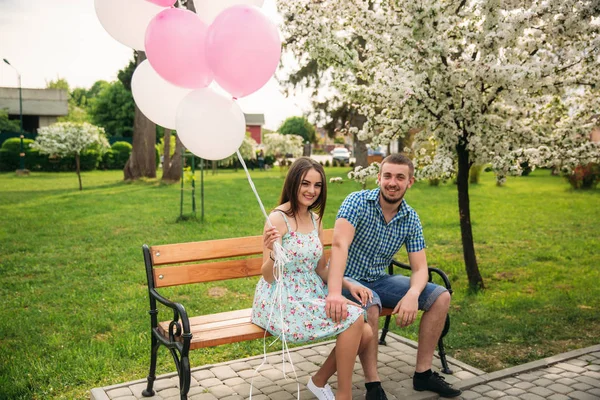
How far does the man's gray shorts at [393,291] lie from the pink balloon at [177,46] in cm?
179

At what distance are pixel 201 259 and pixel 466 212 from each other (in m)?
3.53

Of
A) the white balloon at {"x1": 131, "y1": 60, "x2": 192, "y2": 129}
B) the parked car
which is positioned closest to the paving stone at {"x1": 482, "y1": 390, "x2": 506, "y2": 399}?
the white balloon at {"x1": 131, "y1": 60, "x2": 192, "y2": 129}

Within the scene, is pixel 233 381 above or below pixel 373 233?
below

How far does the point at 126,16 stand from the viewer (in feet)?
11.0

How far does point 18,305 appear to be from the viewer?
581 centimetres

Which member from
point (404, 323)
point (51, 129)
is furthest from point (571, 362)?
point (51, 129)

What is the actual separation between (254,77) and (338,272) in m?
1.36

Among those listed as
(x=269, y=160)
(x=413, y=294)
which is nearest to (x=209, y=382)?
(x=413, y=294)

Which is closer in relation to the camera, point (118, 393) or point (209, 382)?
point (118, 393)

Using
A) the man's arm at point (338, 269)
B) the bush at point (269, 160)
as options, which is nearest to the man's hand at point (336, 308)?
the man's arm at point (338, 269)

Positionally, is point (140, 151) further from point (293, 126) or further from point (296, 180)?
point (293, 126)

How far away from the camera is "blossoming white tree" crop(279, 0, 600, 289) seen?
520 centimetres

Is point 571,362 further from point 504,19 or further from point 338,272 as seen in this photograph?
point 504,19

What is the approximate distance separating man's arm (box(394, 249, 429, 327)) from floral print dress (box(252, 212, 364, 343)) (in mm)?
367
